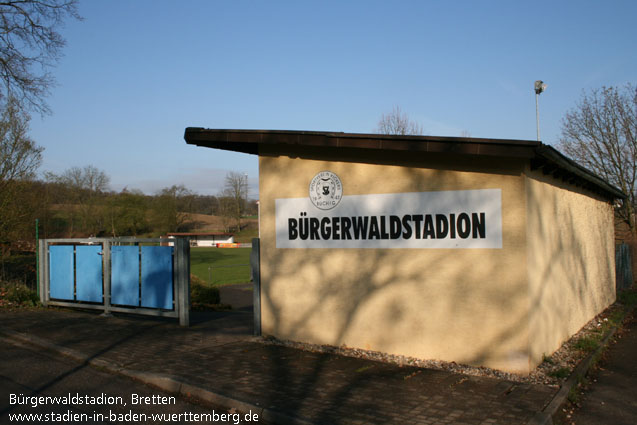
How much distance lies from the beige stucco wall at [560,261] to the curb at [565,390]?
1.63 feet

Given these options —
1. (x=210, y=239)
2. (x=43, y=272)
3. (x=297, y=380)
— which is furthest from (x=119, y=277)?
(x=210, y=239)

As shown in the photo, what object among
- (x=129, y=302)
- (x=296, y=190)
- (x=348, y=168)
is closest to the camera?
(x=348, y=168)

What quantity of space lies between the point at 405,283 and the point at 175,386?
3.55m

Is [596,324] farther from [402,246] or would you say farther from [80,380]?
[80,380]

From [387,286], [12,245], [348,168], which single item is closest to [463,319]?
[387,286]

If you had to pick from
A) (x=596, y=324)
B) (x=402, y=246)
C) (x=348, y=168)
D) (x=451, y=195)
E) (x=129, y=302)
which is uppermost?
(x=348, y=168)

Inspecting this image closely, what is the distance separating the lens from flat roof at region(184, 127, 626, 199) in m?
6.49

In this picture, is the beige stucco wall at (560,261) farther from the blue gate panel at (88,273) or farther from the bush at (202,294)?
the bush at (202,294)

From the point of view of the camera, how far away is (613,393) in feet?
21.4

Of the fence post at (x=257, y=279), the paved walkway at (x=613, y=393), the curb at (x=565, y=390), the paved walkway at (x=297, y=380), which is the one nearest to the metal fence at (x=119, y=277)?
the paved walkway at (x=297, y=380)

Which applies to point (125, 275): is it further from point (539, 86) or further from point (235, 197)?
point (235, 197)

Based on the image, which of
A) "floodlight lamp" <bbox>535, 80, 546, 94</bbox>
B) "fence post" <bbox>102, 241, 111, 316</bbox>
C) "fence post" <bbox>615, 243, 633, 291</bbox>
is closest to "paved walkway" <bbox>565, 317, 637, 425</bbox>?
"floodlight lamp" <bbox>535, 80, 546, 94</bbox>

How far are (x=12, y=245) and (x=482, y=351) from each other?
19594 mm

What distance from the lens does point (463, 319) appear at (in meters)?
7.10
